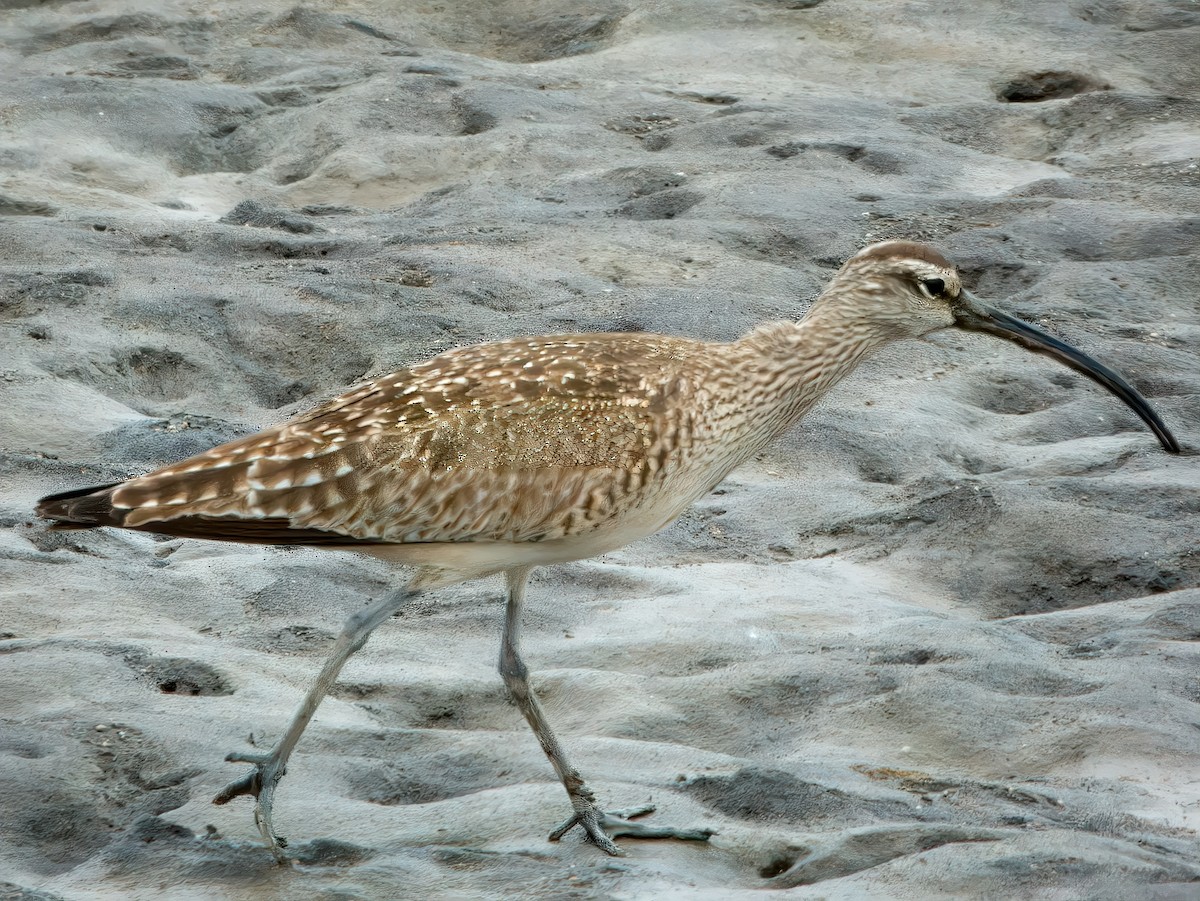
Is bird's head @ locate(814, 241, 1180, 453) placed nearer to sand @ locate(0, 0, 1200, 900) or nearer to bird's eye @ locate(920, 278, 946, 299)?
bird's eye @ locate(920, 278, 946, 299)

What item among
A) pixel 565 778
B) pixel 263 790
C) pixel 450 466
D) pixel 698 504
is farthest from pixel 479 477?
pixel 698 504

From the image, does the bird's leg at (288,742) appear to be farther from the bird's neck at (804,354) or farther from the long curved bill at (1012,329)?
the long curved bill at (1012,329)

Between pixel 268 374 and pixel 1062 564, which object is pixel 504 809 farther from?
pixel 268 374

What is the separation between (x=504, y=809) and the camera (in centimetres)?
436

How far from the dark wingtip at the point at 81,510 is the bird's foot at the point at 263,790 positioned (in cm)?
77

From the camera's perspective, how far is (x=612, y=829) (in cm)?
427

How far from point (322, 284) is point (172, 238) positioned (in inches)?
47.4

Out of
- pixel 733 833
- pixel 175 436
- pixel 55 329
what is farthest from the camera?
pixel 55 329

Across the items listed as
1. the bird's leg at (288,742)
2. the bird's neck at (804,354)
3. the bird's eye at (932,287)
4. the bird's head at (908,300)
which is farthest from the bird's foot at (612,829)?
the bird's eye at (932,287)

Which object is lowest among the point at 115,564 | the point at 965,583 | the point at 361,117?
the point at 965,583

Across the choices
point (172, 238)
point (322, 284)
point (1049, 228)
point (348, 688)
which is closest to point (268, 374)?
point (322, 284)

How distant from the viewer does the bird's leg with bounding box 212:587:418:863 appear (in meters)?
4.09

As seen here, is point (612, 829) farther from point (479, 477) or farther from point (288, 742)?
point (479, 477)

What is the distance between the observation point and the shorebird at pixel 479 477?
13.7ft
